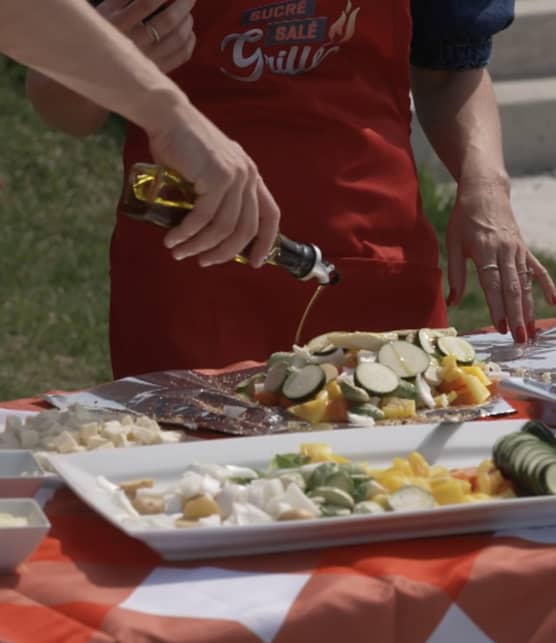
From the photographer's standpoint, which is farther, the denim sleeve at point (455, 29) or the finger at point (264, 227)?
the denim sleeve at point (455, 29)

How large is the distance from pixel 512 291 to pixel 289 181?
407 millimetres

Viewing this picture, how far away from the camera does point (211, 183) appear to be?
66.3 inches

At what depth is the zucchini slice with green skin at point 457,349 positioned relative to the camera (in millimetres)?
2051

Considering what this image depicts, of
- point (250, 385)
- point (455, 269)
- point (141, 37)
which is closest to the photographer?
point (250, 385)

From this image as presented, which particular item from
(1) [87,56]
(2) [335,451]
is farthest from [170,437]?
(1) [87,56]

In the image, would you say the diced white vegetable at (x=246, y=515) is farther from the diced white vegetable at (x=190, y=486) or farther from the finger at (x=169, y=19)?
the finger at (x=169, y=19)

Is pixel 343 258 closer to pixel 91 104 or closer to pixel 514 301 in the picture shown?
pixel 514 301

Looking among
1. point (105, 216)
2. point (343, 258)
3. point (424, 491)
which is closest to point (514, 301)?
point (343, 258)

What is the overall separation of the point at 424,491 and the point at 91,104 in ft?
3.84

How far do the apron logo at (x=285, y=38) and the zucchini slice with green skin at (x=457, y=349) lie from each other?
0.63m

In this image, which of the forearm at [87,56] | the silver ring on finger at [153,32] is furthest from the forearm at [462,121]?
the forearm at [87,56]

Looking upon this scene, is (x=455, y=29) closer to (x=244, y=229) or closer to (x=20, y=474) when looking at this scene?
(x=244, y=229)

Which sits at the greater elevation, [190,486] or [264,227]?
[264,227]

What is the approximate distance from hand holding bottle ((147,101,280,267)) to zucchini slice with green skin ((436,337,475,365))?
39cm
